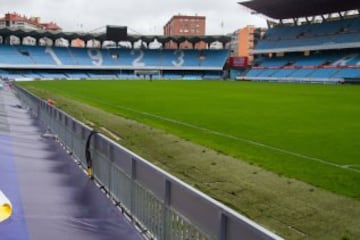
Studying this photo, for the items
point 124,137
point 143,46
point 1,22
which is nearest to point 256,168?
point 124,137

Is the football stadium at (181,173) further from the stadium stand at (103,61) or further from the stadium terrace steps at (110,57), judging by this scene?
the stadium terrace steps at (110,57)

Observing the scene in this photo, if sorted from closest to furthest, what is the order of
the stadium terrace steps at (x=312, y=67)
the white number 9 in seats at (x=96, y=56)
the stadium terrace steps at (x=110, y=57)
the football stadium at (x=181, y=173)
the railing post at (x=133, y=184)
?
the football stadium at (x=181, y=173)
the railing post at (x=133, y=184)
the stadium terrace steps at (x=312, y=67)
the stadium terrace steps at (x=110, y=57)
the white number 9 in seats at (x=96, y=56)

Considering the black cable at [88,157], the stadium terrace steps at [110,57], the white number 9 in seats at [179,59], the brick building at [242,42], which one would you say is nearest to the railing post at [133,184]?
the black cable at [88,157]

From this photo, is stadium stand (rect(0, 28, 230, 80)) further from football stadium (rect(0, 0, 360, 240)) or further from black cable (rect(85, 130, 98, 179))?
black cable (rect(85, 130, 98, 179))

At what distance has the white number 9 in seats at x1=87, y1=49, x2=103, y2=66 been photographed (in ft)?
336

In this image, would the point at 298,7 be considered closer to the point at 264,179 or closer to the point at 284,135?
the point at 284,135

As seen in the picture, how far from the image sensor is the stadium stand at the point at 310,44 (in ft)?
230

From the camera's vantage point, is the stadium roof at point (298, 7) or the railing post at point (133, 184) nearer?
the railing post at point (133, 184)

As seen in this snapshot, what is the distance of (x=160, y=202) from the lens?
18.8 ft

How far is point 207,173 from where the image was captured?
10.5 m

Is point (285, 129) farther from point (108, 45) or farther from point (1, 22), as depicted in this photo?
point (1, 22)

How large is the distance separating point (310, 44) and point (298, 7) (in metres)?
6.40

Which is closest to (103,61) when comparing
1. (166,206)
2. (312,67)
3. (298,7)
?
(298,7)

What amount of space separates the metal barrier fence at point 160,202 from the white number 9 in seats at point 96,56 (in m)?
94.2
